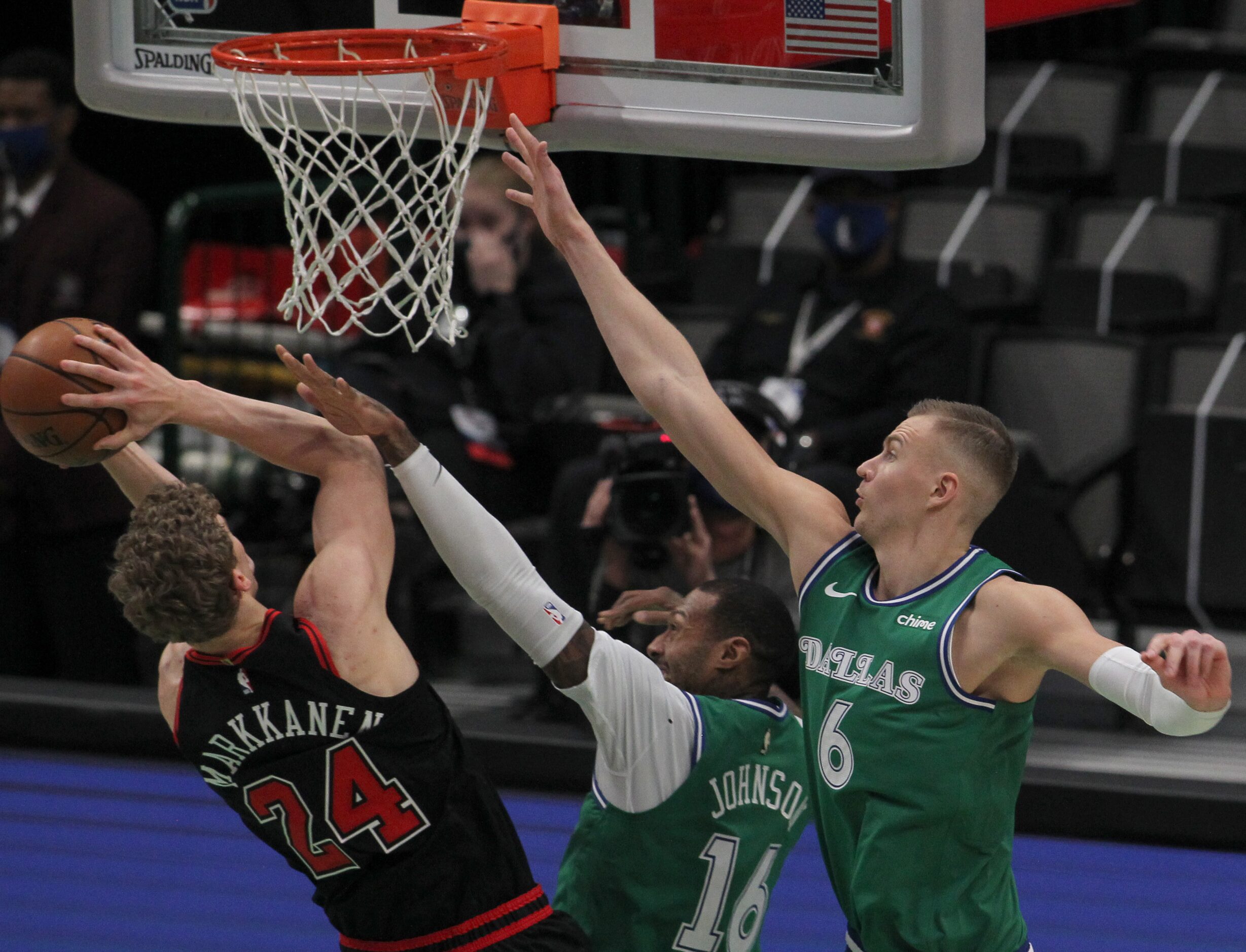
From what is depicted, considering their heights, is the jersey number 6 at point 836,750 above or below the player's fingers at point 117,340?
below

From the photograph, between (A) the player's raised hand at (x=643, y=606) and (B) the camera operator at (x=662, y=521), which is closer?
(A) the player's raised hand at (x=643, y=606)

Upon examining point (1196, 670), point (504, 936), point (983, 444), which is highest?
point (983, 444)

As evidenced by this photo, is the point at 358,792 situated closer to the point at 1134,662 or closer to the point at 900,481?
the point at 900,481

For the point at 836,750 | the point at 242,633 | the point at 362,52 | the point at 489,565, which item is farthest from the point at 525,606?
the point at 362,52

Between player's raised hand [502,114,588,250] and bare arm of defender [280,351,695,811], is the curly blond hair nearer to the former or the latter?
bare arm of defender [280,351,695,811]

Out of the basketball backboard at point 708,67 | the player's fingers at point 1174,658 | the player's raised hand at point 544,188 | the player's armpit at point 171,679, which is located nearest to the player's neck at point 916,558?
the player's fingers at point 1174,658

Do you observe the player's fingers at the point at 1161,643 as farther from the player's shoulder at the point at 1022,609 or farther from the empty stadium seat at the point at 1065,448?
the empty stadium seat at the point at 1065,448

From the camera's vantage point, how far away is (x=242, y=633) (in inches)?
128

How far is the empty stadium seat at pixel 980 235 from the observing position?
8.06 meters

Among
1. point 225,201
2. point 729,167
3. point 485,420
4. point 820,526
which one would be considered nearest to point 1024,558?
point 485,420

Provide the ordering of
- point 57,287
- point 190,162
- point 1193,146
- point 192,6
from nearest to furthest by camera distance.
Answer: point 192,6
point 57,287
point 1193,146
point 190,162

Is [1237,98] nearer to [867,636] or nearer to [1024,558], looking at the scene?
[1024,558]

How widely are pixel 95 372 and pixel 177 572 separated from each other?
49 centimetres

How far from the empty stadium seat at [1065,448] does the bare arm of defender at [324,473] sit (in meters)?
2.80
